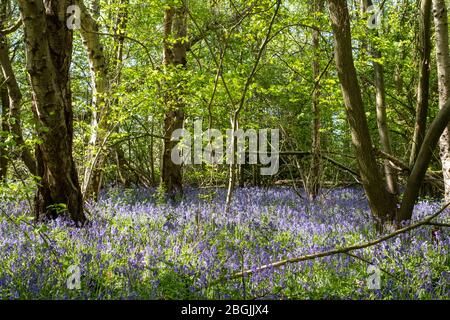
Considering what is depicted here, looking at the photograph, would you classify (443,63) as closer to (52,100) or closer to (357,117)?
(357,117)

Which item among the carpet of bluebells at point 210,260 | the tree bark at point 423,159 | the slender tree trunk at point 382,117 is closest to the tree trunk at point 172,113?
the slender tree trunk at point 382,117

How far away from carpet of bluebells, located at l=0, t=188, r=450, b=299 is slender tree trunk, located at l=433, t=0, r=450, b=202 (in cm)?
81

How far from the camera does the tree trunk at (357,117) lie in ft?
17.6

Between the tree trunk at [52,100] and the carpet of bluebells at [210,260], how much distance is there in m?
0.48

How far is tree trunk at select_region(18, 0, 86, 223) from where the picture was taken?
5.44 metres

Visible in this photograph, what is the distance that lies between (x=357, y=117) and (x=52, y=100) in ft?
12.5

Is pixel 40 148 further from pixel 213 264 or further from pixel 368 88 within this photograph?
pixel 368 88

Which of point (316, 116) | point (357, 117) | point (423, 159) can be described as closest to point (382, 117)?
point (316, 116)

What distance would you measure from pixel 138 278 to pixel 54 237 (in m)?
1.49

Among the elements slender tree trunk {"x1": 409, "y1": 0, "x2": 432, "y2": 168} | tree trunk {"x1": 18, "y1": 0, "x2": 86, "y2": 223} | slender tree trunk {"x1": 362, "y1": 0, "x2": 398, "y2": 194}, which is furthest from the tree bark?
tree trunk {"x1": 18, "y1": 0, "x2": 86, "y2": 223}

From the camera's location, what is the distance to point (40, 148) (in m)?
5.96

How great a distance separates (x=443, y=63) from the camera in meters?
6.46
